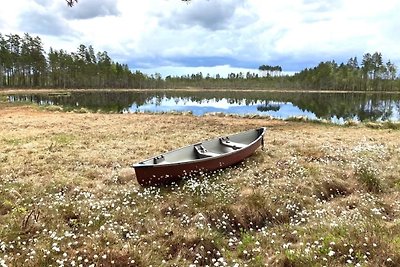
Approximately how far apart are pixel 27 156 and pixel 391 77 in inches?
6864

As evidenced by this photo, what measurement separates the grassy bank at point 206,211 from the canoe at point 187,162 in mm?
411

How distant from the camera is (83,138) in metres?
20.9

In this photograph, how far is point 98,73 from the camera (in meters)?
147

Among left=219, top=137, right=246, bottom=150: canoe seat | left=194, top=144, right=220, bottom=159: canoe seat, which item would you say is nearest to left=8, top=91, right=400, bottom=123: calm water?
left=219, top=137, right=246, bottom=150: canoe seat

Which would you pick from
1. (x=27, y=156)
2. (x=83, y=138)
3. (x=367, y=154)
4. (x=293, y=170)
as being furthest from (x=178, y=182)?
(x=83, y=138)

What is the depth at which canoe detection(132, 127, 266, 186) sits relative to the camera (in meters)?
11.4

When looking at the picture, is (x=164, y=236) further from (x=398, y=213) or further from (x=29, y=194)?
(x=398, y=213)

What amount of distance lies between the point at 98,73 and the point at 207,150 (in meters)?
141

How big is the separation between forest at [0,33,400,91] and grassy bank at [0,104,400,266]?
116697 millimetres

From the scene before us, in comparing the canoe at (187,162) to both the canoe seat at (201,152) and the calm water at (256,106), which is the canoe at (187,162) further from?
the calm water at (256,106)

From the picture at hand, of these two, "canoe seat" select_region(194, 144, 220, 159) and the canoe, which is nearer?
the canoe

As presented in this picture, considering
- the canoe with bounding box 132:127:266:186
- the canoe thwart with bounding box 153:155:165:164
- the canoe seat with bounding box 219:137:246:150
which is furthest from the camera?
the canoe seat with bounding box 219:137:246:150

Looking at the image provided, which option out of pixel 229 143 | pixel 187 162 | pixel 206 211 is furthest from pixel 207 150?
pixel 206 211

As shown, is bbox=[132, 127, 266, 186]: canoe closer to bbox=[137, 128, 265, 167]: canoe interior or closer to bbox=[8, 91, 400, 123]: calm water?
bbox=[137, 128, 265, 167]: canoe interior
